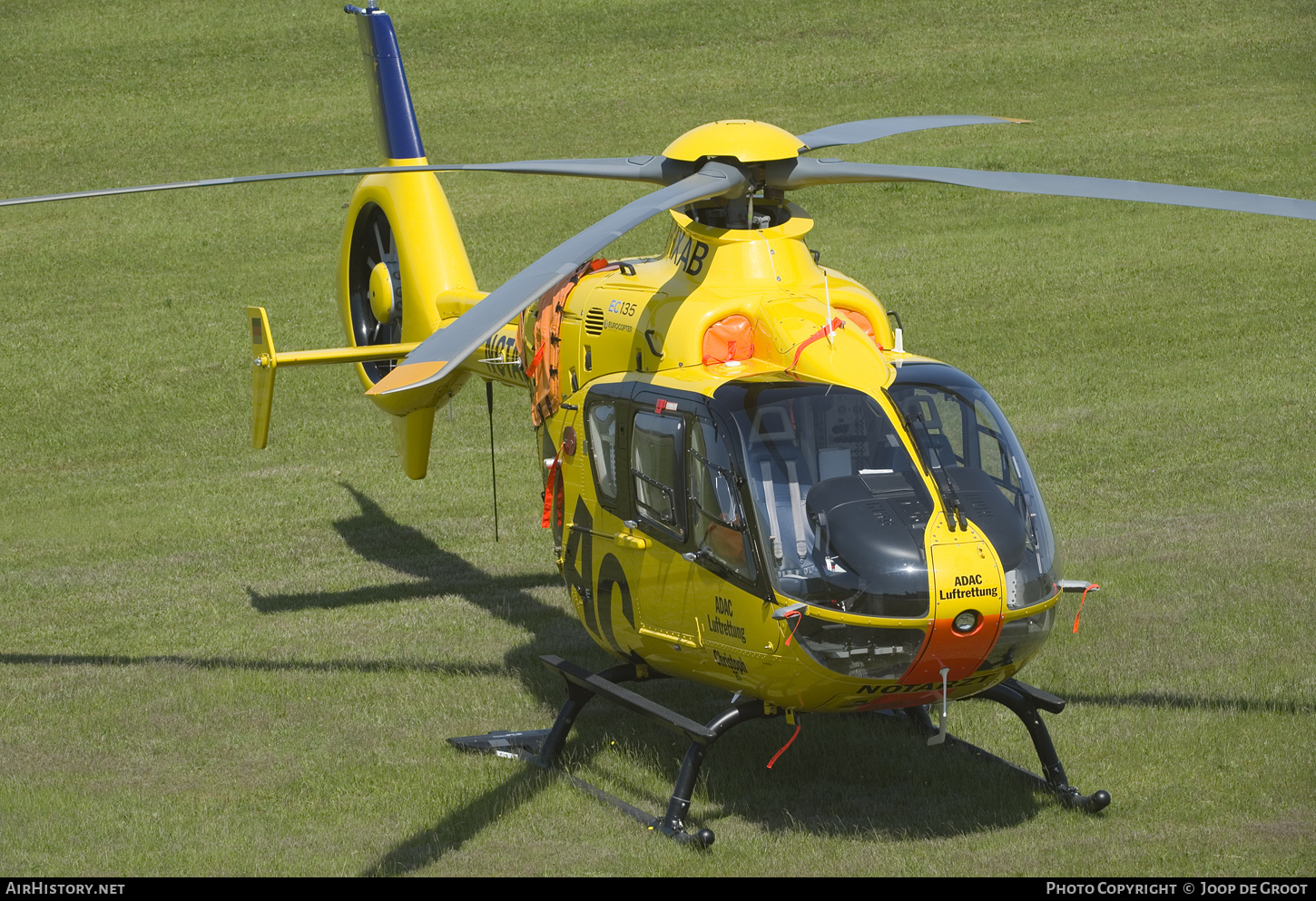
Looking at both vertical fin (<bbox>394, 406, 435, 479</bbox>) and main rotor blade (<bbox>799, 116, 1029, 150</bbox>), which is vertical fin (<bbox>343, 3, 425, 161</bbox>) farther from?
main rotor blade (<bbox>799, 116, 1029, 150</bbox>)

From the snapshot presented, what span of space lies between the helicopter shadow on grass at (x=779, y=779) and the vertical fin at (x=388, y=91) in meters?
4.73

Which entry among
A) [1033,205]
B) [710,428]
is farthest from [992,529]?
[1033,205]

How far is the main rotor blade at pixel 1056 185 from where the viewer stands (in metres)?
6.77

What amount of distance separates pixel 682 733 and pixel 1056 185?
3.42 meters

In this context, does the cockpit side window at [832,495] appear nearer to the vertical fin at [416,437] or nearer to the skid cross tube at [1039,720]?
the skid cross tube at [1039,720]

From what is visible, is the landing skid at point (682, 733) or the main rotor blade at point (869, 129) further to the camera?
the main rotor blade at point (869, 129)

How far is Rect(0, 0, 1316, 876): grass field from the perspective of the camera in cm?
786

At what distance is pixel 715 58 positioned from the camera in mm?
34438

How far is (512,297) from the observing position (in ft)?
19.4

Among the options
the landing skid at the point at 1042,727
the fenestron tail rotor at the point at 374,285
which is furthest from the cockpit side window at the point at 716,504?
the fenestron tail rotor at the point at 374,285

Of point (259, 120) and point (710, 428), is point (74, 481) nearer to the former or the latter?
point (710, 428)

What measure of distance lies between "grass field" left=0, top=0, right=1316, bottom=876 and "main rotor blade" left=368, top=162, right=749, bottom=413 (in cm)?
307

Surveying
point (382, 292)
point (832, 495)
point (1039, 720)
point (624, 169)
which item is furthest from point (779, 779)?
point (382, 292)

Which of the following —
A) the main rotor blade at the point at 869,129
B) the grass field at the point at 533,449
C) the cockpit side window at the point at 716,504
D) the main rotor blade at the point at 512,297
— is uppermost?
the main rotor blade at the point at 869,129
